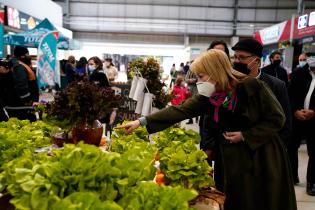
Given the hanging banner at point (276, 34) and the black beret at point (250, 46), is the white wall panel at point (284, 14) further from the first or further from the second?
the black beret at point (250, 46)

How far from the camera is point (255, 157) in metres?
1.82

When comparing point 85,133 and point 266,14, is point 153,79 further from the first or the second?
point 266,14

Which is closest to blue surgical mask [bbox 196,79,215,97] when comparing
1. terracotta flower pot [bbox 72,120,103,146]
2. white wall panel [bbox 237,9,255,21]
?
terracotta flower pot [bbox 72,120,103,146]

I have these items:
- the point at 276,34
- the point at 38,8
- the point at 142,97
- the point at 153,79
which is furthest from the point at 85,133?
the point at 38,8

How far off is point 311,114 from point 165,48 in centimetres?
1690

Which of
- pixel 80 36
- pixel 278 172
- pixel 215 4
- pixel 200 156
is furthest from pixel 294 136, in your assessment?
pixel 80 36

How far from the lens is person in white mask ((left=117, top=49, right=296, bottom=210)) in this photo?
1791 millimetres

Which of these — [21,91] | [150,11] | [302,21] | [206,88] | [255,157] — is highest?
[150,11]

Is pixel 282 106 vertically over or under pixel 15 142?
over

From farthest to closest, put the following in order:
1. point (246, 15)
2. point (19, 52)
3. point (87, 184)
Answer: point (246, 15) → point (19, 52) → point (87, 184)

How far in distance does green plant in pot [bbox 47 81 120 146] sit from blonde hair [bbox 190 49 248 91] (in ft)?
1.97

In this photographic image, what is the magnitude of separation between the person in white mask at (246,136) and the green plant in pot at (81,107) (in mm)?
588

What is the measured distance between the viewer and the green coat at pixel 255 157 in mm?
1795

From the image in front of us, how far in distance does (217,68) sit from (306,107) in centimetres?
242
